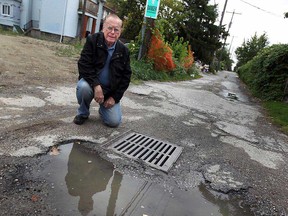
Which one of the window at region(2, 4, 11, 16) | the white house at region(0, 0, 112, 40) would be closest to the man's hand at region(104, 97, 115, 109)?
the white house at region(0, 0, 112, 40)

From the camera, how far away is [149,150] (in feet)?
10.2

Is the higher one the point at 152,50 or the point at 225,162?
the point at 152,50

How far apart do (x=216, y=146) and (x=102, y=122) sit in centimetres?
170

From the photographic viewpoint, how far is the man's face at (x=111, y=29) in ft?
10.1

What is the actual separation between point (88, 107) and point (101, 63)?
2.08ft

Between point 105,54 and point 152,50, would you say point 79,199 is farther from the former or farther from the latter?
point 152,50

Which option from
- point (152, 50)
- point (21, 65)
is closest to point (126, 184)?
point (21, 65)

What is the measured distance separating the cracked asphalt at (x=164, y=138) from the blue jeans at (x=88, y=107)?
121 millimetres

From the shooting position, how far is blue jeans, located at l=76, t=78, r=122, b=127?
3197 millimetres

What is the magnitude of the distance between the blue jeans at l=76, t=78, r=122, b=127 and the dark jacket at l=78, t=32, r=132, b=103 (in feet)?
0.29

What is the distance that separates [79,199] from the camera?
6.47ft

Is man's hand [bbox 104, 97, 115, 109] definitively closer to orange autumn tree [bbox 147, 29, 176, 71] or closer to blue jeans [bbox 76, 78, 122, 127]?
blue jeans [bbox 76, 78, 122, 127]

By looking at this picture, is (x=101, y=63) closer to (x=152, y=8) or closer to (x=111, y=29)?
(x=111, y=29)


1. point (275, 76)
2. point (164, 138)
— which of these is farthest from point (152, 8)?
point (164, 138)
